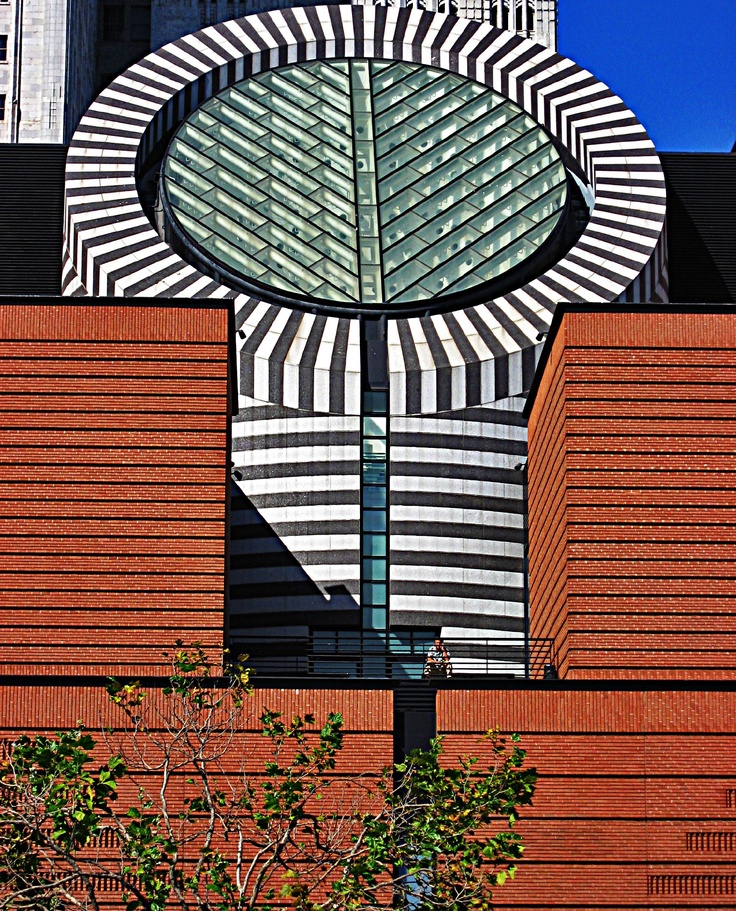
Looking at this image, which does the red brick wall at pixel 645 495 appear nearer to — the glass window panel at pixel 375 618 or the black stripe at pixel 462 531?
the glass window panel at pixel 375 618

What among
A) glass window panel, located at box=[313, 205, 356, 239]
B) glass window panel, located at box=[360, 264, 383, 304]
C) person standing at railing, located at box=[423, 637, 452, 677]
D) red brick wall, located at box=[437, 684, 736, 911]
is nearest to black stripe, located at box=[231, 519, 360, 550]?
person standing at railing, located at box=[423, 637, 452, 677]

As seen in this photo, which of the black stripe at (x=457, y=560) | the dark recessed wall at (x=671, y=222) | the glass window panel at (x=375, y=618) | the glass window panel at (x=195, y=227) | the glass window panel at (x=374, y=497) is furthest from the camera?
the dark recessed wall at (x=671, y=222)

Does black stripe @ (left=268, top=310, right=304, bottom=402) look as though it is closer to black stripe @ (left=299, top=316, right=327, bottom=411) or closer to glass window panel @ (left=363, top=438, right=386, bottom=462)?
black stripe @ (left=299, top=316, right=327, bottom=411)

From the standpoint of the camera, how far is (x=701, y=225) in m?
55.6

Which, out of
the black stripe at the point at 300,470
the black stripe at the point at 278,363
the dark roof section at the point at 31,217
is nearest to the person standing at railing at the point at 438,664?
the black stripe at the point at 300,470

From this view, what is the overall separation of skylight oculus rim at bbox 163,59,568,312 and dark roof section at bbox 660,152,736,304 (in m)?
4.09

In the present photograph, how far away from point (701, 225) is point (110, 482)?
88.1 feet

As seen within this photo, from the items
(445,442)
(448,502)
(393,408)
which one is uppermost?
(393,408)

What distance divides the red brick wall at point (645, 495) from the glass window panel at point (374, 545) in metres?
8.76

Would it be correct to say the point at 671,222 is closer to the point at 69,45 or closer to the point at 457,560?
the point at 457,560

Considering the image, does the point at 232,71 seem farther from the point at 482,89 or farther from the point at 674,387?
the point at 674,387

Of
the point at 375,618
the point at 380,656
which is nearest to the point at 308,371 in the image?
the point at 375,618

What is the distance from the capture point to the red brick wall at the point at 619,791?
30984mm

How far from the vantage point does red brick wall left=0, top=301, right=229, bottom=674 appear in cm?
3334
